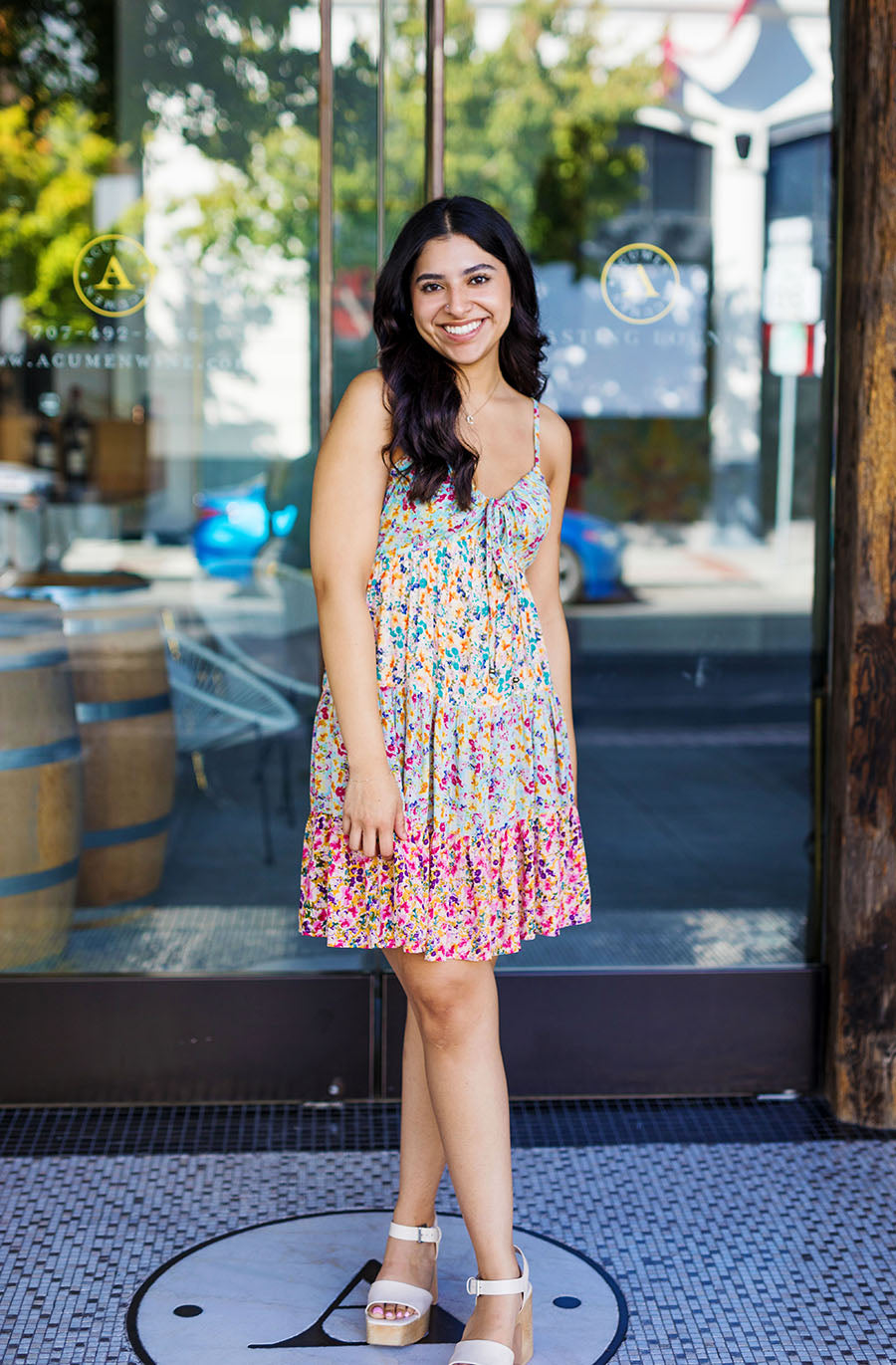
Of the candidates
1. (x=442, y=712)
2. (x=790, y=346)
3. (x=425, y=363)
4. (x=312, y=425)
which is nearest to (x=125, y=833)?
(x=312, y=425)

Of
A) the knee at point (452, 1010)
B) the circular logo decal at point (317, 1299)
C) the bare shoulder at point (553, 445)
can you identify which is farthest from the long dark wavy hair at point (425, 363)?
the circular logo decal at point (317, 1299)

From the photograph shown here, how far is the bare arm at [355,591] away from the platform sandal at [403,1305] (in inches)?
24.3

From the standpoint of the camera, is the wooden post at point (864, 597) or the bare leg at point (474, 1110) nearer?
the bare leg at point (474, 1110)

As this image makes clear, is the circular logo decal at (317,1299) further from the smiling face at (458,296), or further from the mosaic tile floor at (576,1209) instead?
the smiling face at (458,296)

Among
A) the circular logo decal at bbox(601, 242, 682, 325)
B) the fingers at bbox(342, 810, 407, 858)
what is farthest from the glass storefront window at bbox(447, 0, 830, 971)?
the fingers at bbox(342, 810, 407, 858)

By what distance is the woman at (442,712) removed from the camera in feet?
6.34

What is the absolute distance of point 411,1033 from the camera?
2139mm

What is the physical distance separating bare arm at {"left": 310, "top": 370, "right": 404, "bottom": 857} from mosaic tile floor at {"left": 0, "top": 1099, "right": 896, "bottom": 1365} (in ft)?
2.46

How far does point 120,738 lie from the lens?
303 cm

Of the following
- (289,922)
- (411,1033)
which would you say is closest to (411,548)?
(411,1033)

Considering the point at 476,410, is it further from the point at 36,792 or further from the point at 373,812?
the point at 36,792

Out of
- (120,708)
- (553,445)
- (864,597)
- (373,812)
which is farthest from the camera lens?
(120,708)

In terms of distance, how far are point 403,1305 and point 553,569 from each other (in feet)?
3.42

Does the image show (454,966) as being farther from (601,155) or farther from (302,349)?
(601,155)
